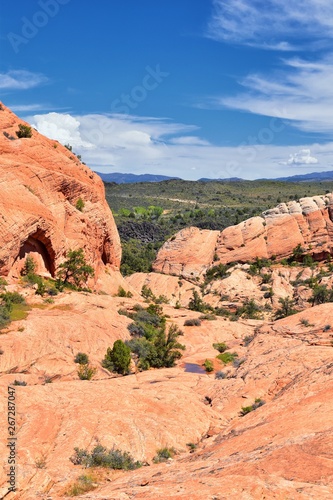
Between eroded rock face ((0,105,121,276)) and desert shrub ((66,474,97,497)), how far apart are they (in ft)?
73.0

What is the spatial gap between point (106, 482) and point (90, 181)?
118ft

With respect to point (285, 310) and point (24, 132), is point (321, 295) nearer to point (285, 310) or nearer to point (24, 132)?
point (285, 310)

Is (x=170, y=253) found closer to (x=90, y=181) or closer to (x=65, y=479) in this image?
(x=90, y=181)

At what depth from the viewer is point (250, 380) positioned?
1966 centimetres

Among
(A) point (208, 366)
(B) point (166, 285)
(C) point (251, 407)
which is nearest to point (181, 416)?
(C) point (251, 407)

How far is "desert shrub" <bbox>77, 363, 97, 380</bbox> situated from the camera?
21797 mm

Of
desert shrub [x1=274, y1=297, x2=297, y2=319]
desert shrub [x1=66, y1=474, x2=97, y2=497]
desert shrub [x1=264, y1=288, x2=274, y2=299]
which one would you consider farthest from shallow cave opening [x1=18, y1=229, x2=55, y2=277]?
desert shrub [x1=264, y1=288, x2=274, y2=299]

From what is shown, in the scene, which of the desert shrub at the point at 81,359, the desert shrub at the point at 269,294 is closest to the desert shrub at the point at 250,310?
the desert shrub at the point at 269,294

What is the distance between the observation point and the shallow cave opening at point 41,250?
113 feet

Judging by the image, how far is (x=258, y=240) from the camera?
6794 cm

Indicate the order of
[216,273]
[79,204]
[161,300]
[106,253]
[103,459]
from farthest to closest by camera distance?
1. [216,273]
2. [161,300]
3. [106,253]
4. [79,204]
5. [103,459]

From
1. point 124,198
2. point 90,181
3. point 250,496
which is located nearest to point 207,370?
point 250,496

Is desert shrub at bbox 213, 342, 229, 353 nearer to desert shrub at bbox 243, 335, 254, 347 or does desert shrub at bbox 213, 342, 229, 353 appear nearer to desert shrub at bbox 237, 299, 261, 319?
desert shrub at bbox 243, 335, 254, 347

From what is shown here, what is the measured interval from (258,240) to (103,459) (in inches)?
2302
